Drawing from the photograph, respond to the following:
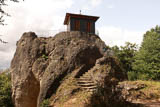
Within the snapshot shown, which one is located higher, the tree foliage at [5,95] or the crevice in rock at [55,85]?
the crevice in rock at [55,85]

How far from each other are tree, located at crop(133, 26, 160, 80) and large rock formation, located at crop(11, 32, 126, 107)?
11.7 metres

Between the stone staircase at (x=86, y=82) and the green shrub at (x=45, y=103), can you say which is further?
the stone staircase at (x=86, y=82)

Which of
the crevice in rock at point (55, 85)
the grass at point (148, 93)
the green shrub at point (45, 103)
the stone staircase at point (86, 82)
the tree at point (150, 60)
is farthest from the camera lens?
the tree at point (150, 60)

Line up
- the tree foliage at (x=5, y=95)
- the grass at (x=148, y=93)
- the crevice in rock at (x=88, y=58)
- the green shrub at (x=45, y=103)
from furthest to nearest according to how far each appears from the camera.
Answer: the tree foliage at (x=5, y=95) → the crevice in rock at (x=88, y=58) → the grass at (x=148, y=93) → the green shrub at (x=45, y=103)

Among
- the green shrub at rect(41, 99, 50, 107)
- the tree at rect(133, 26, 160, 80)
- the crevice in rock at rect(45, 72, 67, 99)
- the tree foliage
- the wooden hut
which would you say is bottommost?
the tree foliage

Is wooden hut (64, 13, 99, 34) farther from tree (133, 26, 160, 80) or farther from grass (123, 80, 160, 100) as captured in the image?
grass (123, 80, 160, 100)

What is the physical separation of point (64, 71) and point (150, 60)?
19.7 metres

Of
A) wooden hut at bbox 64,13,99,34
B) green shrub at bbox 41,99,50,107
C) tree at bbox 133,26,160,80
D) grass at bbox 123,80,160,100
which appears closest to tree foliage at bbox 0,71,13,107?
green shrub at bbox 41,99,50,107

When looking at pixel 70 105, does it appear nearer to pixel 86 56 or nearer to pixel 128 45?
pixel 86 56

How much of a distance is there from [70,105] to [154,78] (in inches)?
843

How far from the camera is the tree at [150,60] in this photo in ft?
88.4

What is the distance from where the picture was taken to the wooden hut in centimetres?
2409

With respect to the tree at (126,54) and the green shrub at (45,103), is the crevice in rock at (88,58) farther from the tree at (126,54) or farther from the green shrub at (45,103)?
the tree at (126,54)

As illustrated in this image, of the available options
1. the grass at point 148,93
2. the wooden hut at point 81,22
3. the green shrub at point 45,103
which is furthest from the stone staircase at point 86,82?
the wooden hut at point 81,22
